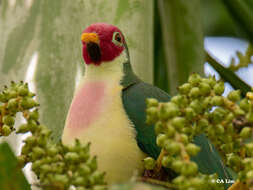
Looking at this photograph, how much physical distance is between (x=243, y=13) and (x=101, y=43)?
1.54ft

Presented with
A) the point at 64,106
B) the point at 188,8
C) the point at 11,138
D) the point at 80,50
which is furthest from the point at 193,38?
the point at 11,138

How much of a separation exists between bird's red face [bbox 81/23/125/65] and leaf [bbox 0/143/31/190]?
540mm

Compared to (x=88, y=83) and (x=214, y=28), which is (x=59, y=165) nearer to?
(x=88, y=83)

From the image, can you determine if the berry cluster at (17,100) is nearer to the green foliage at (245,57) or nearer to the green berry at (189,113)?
the green berry at (189,113)

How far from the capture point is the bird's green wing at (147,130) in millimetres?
964

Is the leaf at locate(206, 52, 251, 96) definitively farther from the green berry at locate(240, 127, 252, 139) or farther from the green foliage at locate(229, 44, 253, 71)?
the green berry at locate(240, 127, 252, 139)

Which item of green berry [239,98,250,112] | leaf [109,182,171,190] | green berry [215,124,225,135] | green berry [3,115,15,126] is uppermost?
green berry [3,115,15,126]

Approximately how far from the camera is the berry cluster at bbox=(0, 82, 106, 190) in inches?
22.1

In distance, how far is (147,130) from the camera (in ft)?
3.25

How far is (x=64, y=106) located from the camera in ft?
3.36

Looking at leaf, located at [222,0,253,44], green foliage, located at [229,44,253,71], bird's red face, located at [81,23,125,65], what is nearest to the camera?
bird's red face, located at [81,23,125,65]

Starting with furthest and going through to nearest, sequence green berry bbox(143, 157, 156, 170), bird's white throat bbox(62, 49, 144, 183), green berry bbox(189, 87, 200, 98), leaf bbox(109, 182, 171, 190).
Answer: bird's white throat bbox(62, 49, 144, 183) → green berry bbox(143, 157, 156, 170) → green berry bbox(189, 87, 200, 98) → leaf bbox(109, 182, 171, 190)

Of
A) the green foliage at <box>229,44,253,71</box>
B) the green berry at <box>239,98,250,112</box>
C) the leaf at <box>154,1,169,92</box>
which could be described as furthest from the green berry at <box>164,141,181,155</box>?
the leaf at <box>154,1,169,92</box>

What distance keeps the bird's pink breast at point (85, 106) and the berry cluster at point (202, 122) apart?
1.13ft
